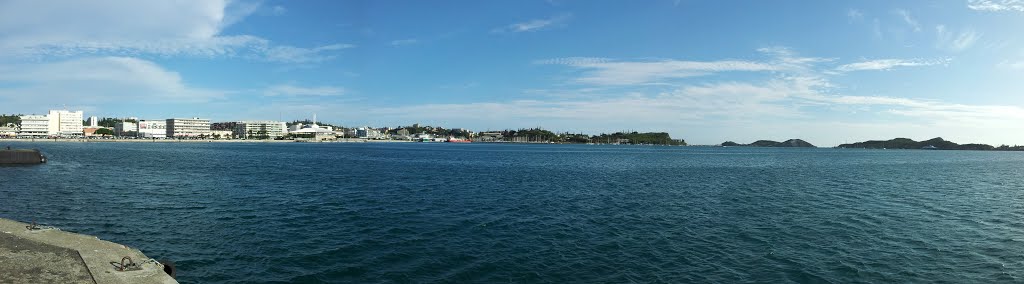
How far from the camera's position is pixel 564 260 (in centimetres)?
2259

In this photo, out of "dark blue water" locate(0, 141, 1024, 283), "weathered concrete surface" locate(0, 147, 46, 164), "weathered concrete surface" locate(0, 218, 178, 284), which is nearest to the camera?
"weathered concrete surface" locate(0, 218, 178, 284)

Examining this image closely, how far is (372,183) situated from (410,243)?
32104 millimetres

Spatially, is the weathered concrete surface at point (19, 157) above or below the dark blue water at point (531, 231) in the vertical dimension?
above

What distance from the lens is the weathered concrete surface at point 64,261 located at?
45.6 ft

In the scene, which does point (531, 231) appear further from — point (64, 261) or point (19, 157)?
point (19, 157)

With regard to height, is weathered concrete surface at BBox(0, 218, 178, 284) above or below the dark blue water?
above

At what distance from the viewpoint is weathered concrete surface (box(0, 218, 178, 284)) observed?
1391 cm

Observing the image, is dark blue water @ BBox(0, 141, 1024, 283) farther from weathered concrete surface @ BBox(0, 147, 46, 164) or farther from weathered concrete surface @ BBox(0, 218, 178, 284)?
weathered concrete surface @ BBox(0, 147, 46, 164)

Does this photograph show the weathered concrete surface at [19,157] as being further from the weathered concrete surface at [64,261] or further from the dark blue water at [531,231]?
the weathered concrete surface at [64,261]

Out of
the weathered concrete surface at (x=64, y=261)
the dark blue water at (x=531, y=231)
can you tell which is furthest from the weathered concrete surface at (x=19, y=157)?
the weathered concrete surface at (x=64, y=261)

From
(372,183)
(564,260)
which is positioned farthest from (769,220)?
(372,183)

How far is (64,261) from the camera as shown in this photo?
1527cm

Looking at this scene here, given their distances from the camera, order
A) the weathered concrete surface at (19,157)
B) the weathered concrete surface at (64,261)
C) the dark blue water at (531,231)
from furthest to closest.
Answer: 1. the weathered concrete surface at (19,157)
2. the dark blue water at (531,231)
3. the weathered concrete surface at (64,261)

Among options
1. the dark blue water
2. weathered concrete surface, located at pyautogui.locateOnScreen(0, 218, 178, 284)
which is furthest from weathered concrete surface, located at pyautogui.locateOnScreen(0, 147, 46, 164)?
weathered concrete surface, located at pyautogui.locateOnScreen(0, 218, 178, 284)
